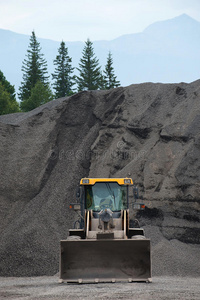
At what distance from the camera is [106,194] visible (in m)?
14.8

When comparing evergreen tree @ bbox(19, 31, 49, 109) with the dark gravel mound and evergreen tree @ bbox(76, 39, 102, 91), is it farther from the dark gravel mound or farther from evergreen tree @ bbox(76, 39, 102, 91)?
the dark gravel mound

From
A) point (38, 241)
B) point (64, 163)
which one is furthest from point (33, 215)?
point (64, 163)

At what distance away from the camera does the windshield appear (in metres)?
14.8

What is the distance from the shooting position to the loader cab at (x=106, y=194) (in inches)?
580

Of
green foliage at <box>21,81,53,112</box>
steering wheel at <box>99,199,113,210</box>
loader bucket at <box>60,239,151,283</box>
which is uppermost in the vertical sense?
green foliage at <box>21,81,53,112</box>

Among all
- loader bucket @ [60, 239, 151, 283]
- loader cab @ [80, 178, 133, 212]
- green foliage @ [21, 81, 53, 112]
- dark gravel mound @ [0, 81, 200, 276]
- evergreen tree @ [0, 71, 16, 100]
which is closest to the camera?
loader bucket @ [60, 239, 151, 283]

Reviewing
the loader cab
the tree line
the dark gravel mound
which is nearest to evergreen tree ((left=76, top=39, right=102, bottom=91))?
the tree line

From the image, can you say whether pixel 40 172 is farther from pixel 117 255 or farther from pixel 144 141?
pixel 117 255

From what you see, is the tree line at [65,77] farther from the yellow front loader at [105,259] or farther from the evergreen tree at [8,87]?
the yellow front loader at [105,259]

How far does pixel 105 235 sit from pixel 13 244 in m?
8.54

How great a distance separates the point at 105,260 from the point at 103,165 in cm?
1303

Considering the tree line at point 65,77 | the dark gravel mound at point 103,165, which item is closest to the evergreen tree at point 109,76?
the tree line at point 65,77

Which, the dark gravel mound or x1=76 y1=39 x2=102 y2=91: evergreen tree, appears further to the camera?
x1=76 y1=39 x2=102 y2=91: evergreen tree

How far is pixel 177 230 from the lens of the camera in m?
20.6
